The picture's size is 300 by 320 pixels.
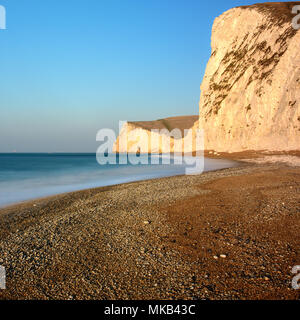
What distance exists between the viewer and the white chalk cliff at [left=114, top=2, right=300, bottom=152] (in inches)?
1182

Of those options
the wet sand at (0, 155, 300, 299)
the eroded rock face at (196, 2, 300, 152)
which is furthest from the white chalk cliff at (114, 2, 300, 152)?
the wet sand at (0, 155, 300, 299)

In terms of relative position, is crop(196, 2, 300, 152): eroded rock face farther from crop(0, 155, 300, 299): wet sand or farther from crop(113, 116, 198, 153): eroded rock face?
crop(113, 116, 198, 153): eroded rock face

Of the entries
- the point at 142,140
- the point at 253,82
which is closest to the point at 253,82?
the point at 253,82

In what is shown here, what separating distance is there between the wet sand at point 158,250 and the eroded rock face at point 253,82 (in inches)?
1036

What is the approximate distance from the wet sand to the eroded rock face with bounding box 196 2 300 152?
26304mm

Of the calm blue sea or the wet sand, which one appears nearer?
the wet sand

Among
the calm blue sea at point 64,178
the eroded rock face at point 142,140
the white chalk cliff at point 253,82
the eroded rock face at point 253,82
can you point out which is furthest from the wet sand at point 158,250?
the eroded rock face at point 142,140

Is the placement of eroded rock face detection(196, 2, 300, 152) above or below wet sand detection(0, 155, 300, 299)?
above

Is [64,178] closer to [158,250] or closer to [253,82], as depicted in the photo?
[158,250]

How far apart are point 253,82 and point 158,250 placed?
37227 millimetres

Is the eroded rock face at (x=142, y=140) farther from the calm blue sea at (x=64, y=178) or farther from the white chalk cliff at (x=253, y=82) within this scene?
the calm blue sea at (x=64, y=178)

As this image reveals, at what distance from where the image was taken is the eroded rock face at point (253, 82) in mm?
30031

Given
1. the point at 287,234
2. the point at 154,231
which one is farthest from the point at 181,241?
the point at 287,234
